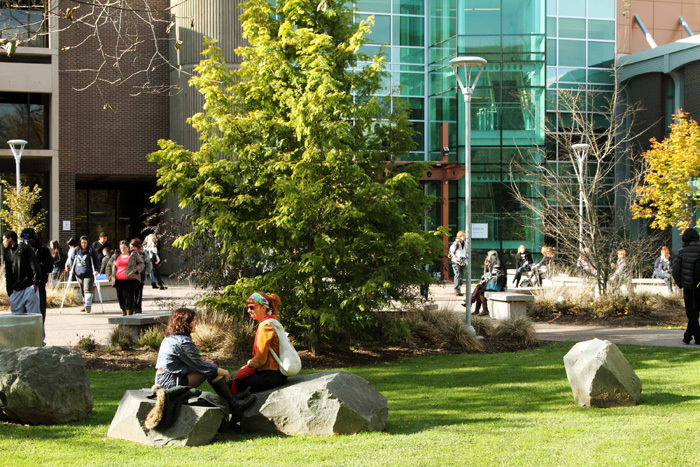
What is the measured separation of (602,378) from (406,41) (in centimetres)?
2921

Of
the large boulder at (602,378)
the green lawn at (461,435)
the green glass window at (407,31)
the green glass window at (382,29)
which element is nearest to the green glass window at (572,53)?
the green glass window at (407,31)

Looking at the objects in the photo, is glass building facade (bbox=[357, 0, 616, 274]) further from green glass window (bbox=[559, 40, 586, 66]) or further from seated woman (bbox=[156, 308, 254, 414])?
seated woman (bbox=[156, 308, 254, 414])

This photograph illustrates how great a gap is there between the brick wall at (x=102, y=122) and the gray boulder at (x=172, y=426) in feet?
89.4

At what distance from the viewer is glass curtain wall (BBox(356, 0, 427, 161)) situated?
3469cm

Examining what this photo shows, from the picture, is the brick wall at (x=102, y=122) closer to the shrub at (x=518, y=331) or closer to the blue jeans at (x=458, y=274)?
the blue jeans at (x=458, y=274)

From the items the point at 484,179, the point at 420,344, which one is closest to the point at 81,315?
the point at 420,344

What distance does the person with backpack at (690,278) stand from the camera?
12891mm

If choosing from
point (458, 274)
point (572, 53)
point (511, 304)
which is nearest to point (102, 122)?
point (458, 274)

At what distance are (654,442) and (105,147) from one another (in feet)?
99.1

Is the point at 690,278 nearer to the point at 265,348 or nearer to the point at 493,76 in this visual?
the point at 265,348

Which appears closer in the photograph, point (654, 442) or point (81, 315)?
point (654, 442)

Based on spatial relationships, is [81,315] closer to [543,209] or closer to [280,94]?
[280,94]

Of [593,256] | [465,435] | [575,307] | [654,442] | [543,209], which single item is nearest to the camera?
[654,442]

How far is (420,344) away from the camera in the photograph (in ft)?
42.8
